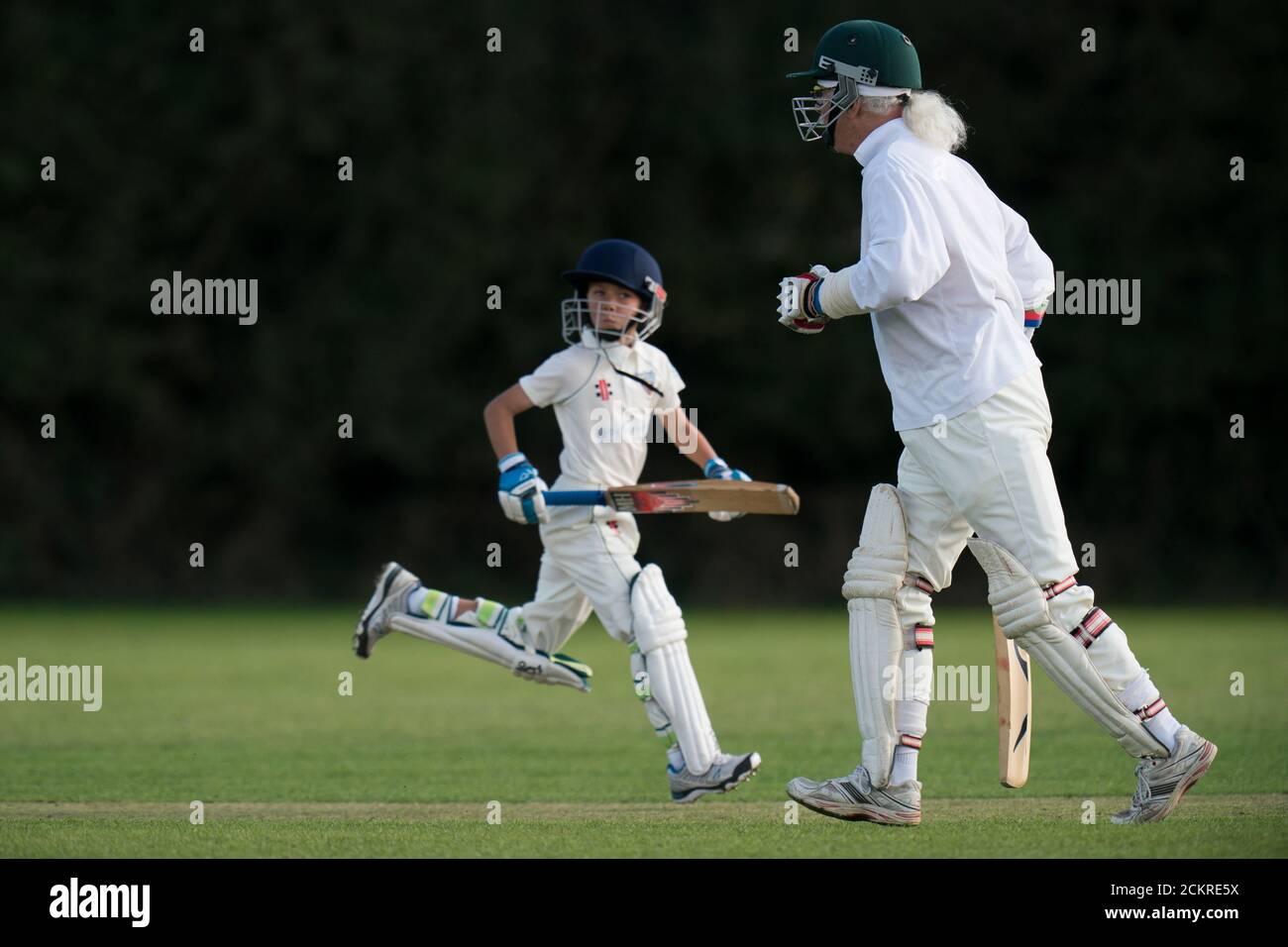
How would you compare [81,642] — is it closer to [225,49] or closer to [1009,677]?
[225,49]

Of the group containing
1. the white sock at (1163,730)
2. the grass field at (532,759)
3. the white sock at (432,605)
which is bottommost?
the grass field at (532,759)

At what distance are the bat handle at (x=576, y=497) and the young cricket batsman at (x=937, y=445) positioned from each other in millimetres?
1113

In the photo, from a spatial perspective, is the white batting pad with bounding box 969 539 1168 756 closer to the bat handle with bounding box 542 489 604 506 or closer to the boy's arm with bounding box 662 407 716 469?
the bat handle with bounding box 542 489 604 506

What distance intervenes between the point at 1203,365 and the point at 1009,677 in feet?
38.4

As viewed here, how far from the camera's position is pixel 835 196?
16391 mm

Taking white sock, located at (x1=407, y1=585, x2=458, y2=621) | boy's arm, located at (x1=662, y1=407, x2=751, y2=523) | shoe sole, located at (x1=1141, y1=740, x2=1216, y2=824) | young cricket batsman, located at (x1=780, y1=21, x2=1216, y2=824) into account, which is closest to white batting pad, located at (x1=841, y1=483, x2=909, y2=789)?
young cricket batsman, located at (x1=780, y1=21, x2=1216, y2=824)

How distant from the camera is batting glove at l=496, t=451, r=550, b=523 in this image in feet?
18.6

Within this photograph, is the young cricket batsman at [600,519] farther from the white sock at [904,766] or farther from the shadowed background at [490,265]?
the shadowed background at [490,265]

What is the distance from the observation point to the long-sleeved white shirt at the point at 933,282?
4539mm

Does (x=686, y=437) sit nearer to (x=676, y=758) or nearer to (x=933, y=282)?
(x=676, y=758)

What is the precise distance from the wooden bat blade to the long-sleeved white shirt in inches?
21.3

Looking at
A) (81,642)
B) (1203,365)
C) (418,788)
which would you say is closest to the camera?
(418,788)

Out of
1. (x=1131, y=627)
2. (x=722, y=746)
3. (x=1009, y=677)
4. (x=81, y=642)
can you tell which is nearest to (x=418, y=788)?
(x=722, y=746)

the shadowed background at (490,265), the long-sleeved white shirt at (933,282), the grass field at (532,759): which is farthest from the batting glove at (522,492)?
the shadowed background at (490,265)
